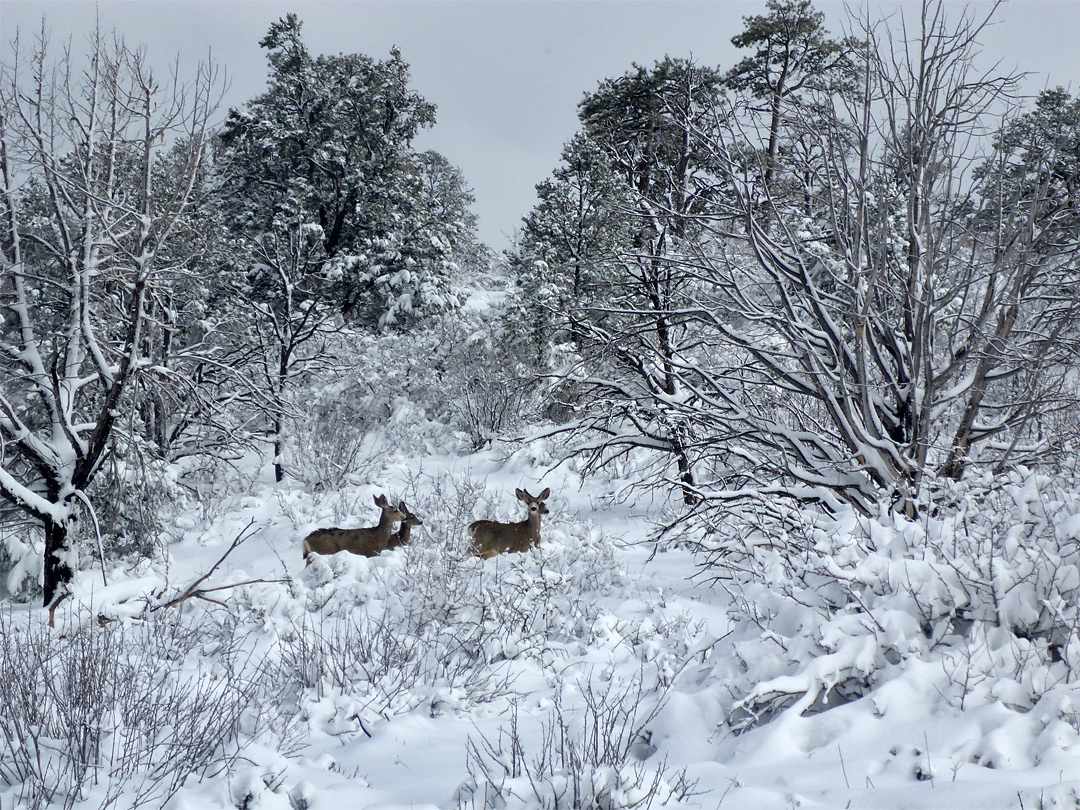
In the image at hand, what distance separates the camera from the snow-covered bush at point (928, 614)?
3.13 m

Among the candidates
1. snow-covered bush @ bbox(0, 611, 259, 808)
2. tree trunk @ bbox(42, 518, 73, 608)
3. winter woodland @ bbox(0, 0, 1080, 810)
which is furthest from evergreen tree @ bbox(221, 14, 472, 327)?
snow-covered bush @ bbox(0, 611, 259, 808)

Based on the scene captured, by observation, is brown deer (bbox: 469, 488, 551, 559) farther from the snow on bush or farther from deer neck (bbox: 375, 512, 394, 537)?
deer neck (bbox: 375, 512, 394, 537)

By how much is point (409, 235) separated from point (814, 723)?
20.3 metres

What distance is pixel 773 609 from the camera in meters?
3.92

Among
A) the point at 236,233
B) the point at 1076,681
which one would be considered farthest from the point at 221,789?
the point at 236,233

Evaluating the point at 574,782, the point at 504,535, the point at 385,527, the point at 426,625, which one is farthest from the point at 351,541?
the point at 574,782

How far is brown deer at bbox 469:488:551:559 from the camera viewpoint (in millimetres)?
7043

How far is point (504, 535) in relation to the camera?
7.19 meters

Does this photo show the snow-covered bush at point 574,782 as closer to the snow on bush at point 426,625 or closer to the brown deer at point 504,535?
the snow on bush at point 426,625

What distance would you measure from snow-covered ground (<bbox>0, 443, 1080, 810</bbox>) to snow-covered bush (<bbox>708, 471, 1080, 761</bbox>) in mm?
24

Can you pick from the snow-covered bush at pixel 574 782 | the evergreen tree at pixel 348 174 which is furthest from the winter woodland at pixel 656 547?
the evergreen tree at pixel 348 174

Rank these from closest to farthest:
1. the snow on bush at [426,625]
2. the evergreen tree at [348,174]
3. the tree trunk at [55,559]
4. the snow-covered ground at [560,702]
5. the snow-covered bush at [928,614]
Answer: the snow-covered ground at [560,702], the snow-covered bush at [928,614], the snow on bush at [426,625], the tree trunk at [55,559], the evergreen tree at [348,174]

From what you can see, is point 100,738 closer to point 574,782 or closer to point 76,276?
point 574,782

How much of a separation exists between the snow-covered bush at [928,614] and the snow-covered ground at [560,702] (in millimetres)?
24
